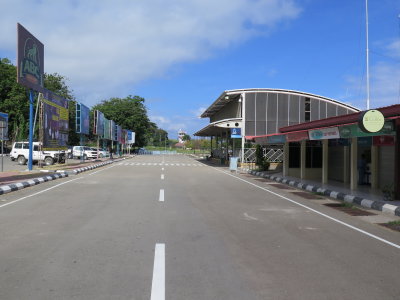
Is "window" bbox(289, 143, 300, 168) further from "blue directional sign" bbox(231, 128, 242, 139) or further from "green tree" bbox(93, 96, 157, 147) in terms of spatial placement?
"green tree" bbox(93, 96, 157, 147)

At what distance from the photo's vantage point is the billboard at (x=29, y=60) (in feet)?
64.1

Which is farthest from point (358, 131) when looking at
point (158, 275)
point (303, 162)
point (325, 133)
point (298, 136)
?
point (158, 275)

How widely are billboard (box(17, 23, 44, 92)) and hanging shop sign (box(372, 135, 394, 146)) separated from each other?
17.3 m

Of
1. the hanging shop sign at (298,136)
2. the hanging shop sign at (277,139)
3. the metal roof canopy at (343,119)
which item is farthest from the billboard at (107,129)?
the hanging shop sign at (298,136)

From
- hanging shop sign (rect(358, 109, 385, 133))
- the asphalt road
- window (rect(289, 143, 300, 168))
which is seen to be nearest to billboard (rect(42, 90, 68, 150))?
the asphalt road

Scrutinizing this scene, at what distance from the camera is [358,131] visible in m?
12.6

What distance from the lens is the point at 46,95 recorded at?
2414 centimetres

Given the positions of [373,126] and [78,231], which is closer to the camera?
[78,231]

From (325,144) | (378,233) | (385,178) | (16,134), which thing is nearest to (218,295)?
(378,233)

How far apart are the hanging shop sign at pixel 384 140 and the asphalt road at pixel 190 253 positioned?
5478 mm

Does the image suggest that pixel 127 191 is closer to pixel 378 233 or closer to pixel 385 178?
pixel 378 233

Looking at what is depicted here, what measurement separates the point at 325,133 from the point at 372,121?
13.3 ft

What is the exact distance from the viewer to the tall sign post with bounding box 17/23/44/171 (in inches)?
770

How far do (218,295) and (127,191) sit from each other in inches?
393
